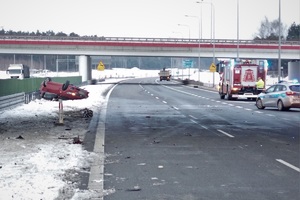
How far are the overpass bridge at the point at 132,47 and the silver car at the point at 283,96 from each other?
48.2m

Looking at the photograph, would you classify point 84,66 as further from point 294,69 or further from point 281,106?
point 281,106

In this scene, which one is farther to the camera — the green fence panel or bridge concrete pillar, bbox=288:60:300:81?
bridge concrete pillar, bbox=288:60:300:81

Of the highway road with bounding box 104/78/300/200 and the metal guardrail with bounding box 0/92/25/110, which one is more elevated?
the metal guardrail with bounding box 0/92/25/110

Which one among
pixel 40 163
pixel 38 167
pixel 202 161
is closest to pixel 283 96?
pixel 202 161

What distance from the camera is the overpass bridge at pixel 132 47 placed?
76.7m

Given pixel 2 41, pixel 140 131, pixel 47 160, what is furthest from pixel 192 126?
pixel 2 41

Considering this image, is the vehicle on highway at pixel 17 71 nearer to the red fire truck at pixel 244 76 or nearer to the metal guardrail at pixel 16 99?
the metal guardrail at pixel 16 99

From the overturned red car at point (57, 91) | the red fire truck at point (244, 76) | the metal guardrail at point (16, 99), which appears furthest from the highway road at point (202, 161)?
the red fire truck at point (244, 76)

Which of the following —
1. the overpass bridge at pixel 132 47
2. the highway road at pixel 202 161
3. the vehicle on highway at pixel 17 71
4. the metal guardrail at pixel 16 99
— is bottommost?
the highway road at pixel 202 161

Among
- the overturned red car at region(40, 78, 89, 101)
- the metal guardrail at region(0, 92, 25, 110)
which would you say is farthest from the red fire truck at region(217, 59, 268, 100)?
the metal guardrail at region(0, 92, 25, 110)

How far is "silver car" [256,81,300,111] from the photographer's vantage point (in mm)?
28391

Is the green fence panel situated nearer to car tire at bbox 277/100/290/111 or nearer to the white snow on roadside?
the white snow on roadside

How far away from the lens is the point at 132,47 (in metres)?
78.8

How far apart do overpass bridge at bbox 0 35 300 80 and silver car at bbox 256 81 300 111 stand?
48.2m
